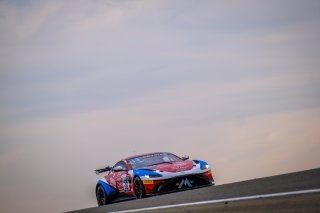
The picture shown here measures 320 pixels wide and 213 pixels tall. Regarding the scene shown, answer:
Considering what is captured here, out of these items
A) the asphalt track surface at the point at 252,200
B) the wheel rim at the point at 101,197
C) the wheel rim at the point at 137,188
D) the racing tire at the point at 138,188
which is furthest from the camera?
the wheel rim at the point at 101,197

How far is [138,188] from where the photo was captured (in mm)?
14141

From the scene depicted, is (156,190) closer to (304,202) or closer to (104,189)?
(104,189)

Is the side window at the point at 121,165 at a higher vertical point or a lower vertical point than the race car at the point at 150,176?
higher

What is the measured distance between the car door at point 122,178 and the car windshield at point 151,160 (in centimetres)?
25

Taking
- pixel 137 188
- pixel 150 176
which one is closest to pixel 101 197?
pixel 137 188

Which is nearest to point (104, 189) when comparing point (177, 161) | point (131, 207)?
→ point (177, 161)

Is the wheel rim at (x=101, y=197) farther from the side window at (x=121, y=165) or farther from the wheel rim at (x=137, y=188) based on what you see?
the wheel rim at (x=137, y=188)

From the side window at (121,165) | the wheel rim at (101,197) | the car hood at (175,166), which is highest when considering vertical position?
the side window at (121,165)

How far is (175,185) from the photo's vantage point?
1395 centimetres

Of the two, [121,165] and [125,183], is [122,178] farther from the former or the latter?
[121,165]

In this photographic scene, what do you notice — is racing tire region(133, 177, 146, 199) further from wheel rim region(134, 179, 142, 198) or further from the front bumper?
the front bumper

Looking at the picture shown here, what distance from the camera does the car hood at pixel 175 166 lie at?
46.3ft

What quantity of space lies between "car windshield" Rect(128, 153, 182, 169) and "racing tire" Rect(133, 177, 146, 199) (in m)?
0.66

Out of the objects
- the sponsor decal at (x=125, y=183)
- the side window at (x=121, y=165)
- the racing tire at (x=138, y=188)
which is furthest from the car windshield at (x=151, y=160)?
the racing tire at (x=138, y=188)
